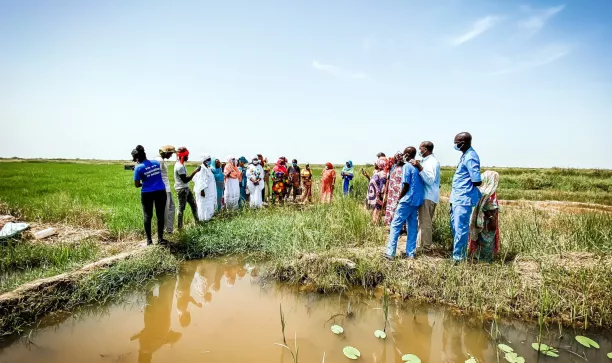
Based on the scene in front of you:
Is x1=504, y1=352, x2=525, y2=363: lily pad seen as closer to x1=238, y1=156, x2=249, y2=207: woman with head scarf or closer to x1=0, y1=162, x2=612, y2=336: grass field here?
x1=0, y1=162, x2=612, y2=336: grass field

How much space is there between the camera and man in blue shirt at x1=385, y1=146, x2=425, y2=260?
4.55 metres

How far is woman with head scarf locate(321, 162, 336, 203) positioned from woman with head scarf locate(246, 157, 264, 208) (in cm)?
243

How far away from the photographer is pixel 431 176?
184 inches

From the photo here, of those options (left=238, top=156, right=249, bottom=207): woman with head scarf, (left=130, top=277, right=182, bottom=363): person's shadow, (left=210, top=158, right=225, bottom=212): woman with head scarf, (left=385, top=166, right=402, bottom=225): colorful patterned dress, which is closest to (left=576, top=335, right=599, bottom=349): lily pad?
(left=385, top=166, right=402, bottom=225): colorful patterned dress

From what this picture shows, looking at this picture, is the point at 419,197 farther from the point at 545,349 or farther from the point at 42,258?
the point at 42,258

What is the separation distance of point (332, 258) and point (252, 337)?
5.55 ft

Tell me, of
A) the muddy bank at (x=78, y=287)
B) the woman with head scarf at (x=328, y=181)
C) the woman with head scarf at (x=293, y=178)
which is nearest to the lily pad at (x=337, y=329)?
the muddy bank at (x=78, y=287)

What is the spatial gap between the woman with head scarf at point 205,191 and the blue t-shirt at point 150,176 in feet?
5.92

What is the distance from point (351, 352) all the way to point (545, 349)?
6.02ft

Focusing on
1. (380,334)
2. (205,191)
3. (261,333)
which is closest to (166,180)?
(205,191)

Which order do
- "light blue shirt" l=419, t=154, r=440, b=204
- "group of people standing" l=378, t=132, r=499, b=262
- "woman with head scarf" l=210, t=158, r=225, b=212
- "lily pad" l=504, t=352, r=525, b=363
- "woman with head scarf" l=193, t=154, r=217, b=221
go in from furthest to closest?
"woman with head scarf" l=210, t=158, r=225, b=212
"woman with head scarf" l=193, t=154, r=217, b=221
"light blue shirt" l=419, t=154, r=440, b=204
"group of people standing" l=378, t=132, r=499, b=262
"lily pad" l=504, t=352, r=525, b=363

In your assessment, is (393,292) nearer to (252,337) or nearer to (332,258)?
(332,258)

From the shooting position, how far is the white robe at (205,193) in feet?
22.7

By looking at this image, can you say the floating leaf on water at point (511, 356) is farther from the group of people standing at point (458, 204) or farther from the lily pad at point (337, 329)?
the group of people standing at point (458, 204)
